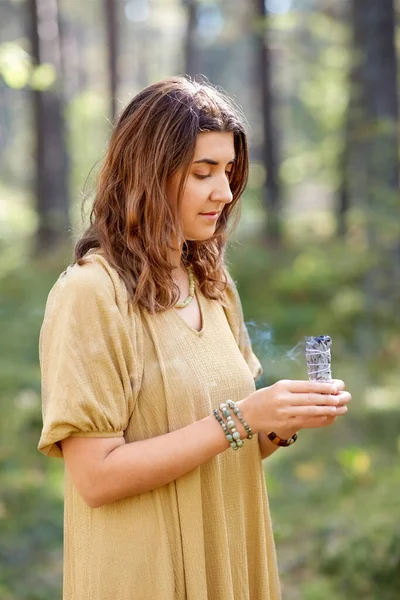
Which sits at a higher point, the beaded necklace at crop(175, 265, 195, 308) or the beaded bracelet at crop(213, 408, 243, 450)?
the beaded necklace at crop(175, 265, 195, 308)

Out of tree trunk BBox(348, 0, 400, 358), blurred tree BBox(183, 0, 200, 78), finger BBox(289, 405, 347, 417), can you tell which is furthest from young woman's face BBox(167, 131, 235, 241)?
blurred tree BBox(183, 0, 200, 78)

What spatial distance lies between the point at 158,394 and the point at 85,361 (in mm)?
230

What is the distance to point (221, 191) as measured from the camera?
7.22 feet

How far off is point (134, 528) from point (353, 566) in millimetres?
2732

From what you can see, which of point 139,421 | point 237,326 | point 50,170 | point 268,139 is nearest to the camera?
point 139,421

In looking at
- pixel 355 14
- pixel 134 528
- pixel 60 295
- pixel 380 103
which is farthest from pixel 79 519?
pixel 355 14

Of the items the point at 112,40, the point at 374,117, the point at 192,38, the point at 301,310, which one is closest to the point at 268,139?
the point at 192,38

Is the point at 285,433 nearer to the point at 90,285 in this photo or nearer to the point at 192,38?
the point at 90,285

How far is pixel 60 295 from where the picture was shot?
6.57 ft

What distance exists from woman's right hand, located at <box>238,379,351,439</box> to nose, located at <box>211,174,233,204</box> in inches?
22.1

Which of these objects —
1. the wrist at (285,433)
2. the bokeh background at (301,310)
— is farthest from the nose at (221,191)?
the wrist at (285,433)

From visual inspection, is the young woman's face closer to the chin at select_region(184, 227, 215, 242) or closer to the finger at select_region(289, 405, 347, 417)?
the chin at select_region(184, 227, 215, 242)

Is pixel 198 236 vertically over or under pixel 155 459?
over

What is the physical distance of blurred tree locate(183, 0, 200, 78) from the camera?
50.8ft
